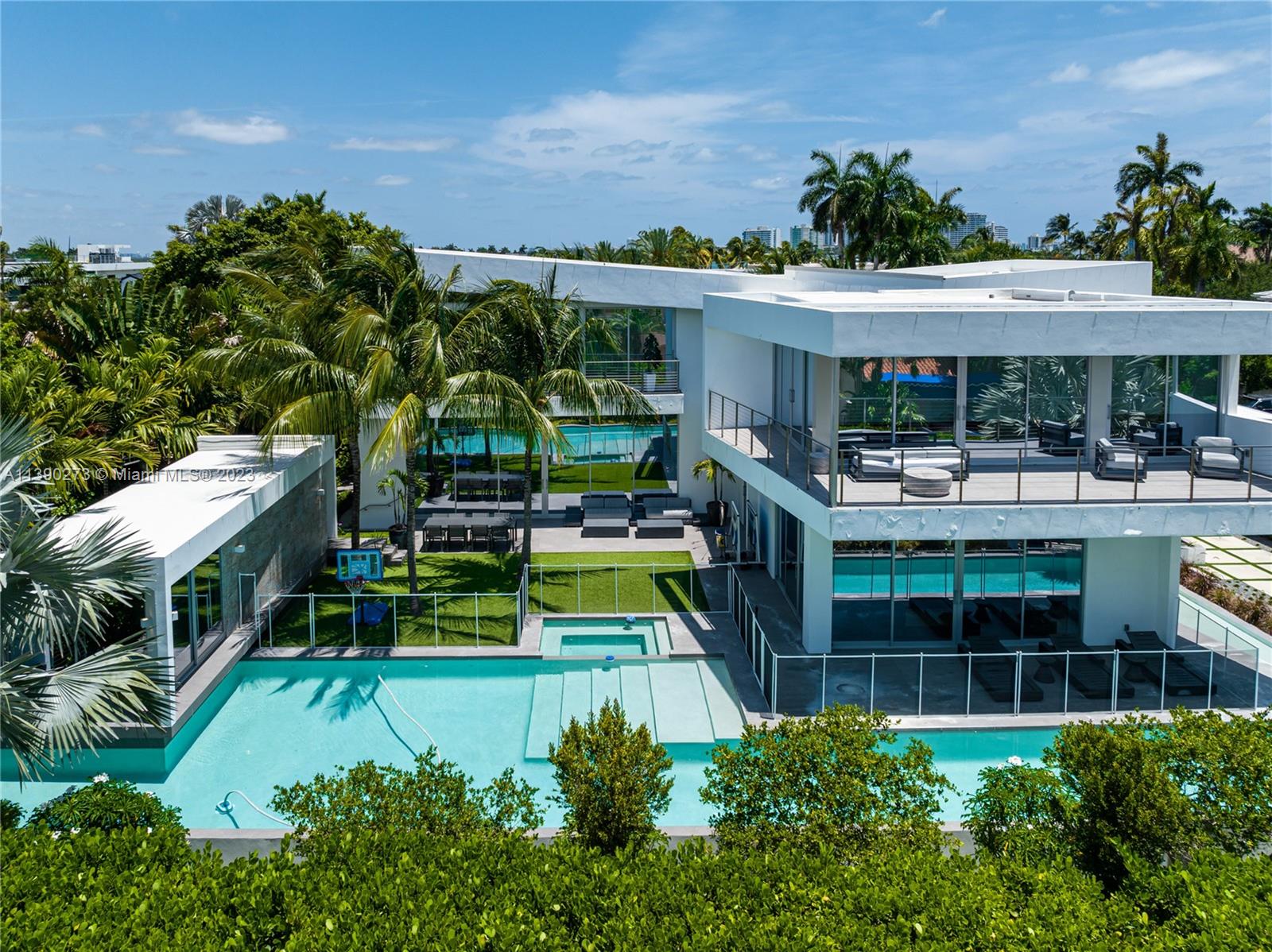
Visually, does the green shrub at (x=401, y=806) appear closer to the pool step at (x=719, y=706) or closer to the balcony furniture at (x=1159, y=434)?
the pool step at (x=719, y=706)

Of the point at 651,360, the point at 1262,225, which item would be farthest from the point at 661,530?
the point at 1262,225

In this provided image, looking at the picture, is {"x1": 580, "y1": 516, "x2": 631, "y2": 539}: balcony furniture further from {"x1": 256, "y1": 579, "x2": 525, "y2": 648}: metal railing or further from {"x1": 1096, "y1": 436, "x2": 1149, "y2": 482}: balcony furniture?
{"x1": 1096, "y1": 436, "x2": 1149, "y2": 482}: balcony furniture

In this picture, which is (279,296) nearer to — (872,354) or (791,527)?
(791,527)

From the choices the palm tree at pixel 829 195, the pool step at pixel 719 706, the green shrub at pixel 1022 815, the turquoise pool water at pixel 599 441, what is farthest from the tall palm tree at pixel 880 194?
the green shrub at pixel 1022 815

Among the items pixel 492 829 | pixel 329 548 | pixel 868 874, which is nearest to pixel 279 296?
pixel 329 548

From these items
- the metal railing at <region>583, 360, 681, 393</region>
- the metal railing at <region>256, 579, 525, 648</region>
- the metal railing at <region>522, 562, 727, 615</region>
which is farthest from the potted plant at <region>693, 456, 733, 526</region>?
the metal railing at <region>256, 579, 525, 648</region>

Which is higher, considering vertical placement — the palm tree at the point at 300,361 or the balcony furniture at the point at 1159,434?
the palm tree at the point at 300,361
